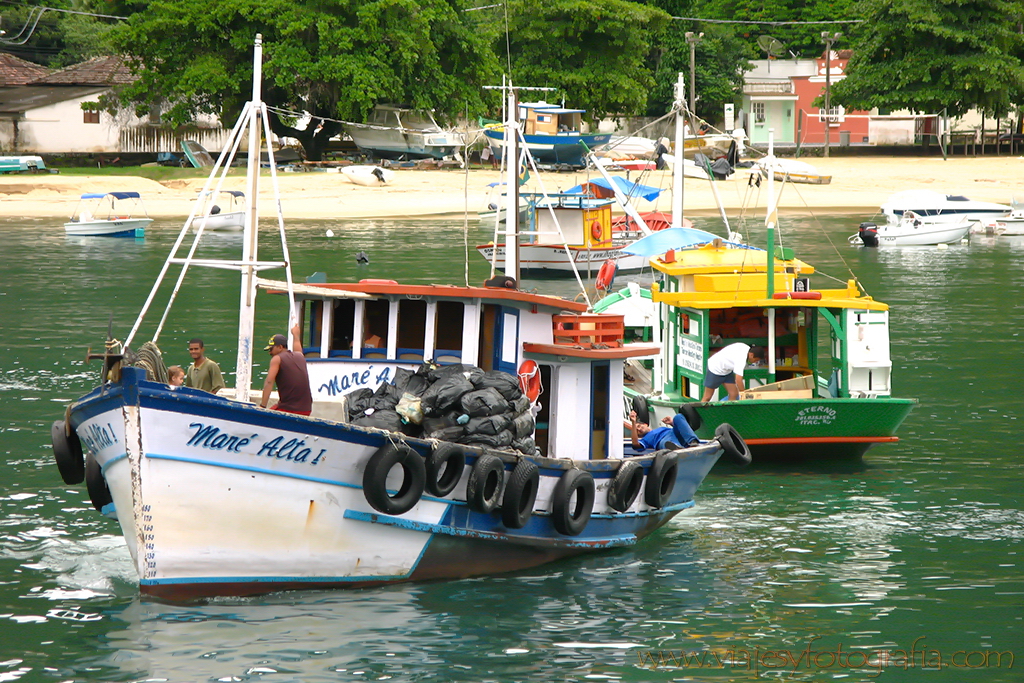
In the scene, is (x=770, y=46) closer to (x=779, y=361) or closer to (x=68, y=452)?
(x=779, y=361)

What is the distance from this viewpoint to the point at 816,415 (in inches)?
690

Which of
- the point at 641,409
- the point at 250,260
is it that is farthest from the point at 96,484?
the point at 641,409

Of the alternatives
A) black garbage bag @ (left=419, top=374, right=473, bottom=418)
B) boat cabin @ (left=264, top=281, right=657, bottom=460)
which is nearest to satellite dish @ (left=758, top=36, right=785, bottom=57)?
boat cabin @ (left=264, top=281, right=657, bottom=460)

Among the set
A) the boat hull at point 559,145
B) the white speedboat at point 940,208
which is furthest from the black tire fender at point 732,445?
the boat hull at point 559,145

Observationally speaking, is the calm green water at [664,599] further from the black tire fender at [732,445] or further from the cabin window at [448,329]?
the cabin window at [448,329]

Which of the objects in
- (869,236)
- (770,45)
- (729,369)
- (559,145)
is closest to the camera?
(729,369)

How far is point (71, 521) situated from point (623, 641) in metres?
7.46

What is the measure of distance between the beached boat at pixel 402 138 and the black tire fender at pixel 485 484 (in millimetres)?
56929

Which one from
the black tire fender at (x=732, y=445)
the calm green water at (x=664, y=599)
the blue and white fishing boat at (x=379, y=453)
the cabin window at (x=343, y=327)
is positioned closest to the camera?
the calm green water at (x=664, y=599)

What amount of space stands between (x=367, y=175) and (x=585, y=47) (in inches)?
777

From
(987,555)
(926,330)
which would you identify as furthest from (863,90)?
(987,555)

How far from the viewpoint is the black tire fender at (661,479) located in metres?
14.0

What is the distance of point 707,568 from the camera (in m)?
13.8

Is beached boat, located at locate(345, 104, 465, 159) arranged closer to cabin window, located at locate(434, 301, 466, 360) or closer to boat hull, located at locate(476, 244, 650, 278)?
boat hull, located at locate(476, 244, 650, 278)
